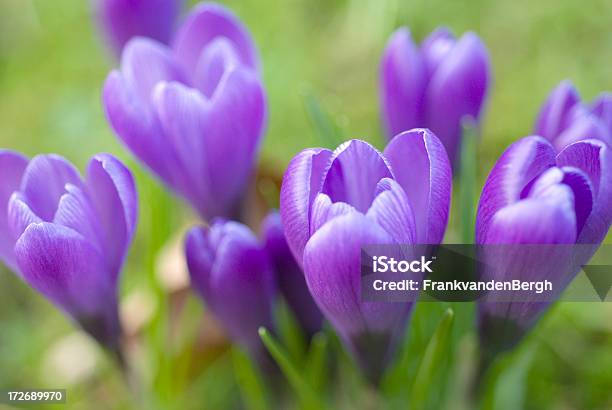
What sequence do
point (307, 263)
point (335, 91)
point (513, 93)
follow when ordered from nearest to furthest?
point (307, 263), point (513, 93), point (335, 91)

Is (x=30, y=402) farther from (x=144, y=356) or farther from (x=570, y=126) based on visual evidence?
(x=570, y=126)

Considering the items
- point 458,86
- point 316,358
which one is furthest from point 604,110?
point 316,358

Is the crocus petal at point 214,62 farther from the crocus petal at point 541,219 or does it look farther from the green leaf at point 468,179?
the crocus petal at point 541,219

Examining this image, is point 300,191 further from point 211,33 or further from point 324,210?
point 211,33

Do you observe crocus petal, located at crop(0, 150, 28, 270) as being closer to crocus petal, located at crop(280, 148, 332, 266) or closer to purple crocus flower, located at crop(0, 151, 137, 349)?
purple crocus flower, located at crop(0, 151, 137, 349)

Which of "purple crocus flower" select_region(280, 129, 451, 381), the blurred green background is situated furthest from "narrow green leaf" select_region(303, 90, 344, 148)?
"purple crocus flower" select_region(280, 129, 451, 381)

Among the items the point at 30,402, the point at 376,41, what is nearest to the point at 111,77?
the point at 30,402

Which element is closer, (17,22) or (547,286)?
(547,286)

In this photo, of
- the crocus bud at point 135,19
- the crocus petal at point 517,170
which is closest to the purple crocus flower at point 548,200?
the crocus petal at point 517,170
